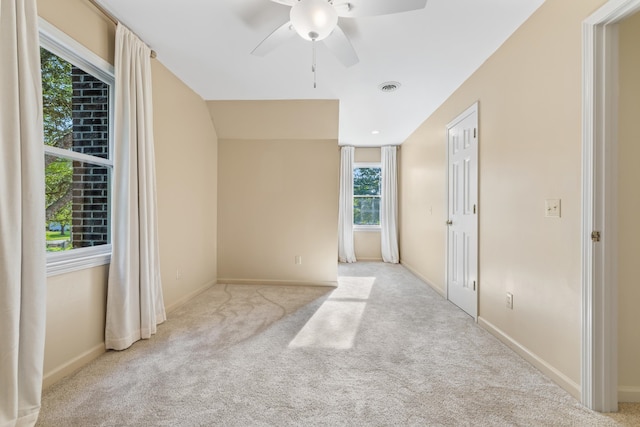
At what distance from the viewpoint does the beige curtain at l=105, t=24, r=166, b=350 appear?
212cm

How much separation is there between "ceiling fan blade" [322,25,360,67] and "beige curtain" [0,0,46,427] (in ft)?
5.21

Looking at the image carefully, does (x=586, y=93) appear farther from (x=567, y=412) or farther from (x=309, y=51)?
(x=309, y=51)

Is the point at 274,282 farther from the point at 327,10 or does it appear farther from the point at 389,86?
the point at 327,10

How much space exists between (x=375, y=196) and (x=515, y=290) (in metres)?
4.37

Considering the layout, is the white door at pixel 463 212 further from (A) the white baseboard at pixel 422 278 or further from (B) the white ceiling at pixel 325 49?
(B) the white ceiling at pixel 325 49

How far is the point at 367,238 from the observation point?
6348 mm

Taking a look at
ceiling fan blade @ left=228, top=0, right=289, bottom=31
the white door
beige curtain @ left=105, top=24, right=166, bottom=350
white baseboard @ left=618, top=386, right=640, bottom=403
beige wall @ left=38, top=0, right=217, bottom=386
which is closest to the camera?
white baseboard @ left=618, top=386, right=640, bottom=403

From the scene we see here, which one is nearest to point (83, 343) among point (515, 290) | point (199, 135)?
point (199, 135)

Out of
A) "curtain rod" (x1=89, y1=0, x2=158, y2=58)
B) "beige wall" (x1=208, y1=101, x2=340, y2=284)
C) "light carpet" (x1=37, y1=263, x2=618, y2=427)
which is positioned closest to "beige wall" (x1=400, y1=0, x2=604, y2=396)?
"light carpet" (x1=37, y1=263, x2=618, y2=427)

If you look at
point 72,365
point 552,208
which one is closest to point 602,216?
point 552,208

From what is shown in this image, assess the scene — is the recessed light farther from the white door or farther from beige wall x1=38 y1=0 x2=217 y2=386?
beige wall x1=38 y1=0 x2=217 y2=386

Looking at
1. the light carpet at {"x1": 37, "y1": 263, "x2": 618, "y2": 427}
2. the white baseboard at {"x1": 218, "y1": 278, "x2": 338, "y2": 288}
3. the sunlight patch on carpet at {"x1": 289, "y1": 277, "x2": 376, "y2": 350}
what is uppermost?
the white baseboard at {"x1": 218, "y1": 278, "x2": 338, "y2": 288}

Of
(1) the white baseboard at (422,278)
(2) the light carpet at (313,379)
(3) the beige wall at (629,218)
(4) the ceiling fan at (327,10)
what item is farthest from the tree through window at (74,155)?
(1) the white baseboard at (422,278)

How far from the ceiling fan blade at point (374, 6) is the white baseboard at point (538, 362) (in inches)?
89.4
